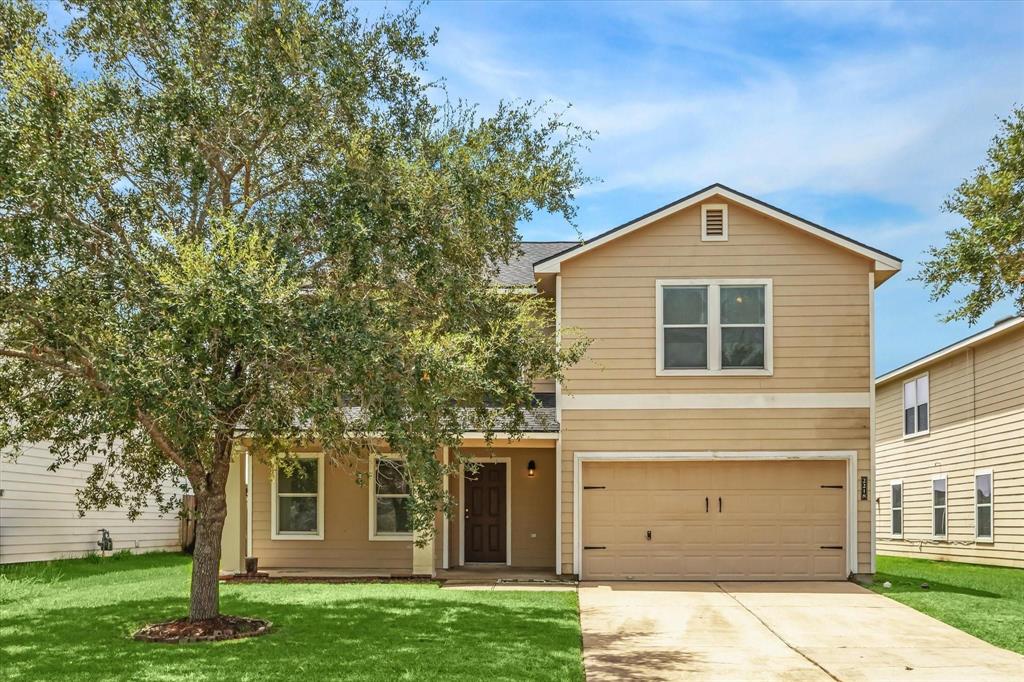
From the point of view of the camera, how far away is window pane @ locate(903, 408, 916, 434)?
27053mm

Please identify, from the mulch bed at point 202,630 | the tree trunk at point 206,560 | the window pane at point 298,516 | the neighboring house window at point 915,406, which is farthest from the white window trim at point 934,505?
the tree trunk at point 206,560

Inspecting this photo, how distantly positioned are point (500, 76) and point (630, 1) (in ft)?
6.13

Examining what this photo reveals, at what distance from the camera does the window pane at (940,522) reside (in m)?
24.8

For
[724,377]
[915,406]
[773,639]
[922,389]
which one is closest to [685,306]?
[724,377]

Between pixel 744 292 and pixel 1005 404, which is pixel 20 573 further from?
pixel 1005 404

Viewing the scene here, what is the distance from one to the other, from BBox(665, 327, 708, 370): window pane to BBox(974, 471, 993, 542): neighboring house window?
340 inches

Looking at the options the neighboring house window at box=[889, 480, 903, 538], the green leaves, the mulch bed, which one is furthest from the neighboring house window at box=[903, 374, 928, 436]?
the mulch bed

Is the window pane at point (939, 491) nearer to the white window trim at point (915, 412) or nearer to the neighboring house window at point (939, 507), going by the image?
the neighboring house window at point (939, 507)

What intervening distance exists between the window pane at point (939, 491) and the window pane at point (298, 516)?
1497 cm

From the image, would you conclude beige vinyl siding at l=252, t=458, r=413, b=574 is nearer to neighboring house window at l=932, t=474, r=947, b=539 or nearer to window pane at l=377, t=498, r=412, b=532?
window pane at l=377, t=498, r=412, b=532

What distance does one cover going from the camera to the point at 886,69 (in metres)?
16.6

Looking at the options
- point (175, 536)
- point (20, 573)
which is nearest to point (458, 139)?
point (20, 573)

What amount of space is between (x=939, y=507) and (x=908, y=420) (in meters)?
2.98

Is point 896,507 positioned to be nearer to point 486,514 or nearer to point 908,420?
point 908,420
